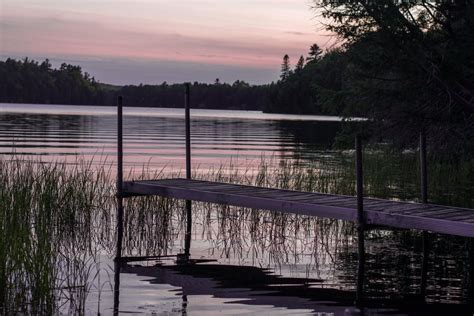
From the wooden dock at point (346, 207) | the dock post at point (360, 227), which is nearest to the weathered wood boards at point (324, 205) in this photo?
the wooden dock at point (346, 207)

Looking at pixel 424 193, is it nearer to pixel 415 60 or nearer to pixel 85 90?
pixel 415 60

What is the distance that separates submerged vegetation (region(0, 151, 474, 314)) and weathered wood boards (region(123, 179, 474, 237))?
0.79 m

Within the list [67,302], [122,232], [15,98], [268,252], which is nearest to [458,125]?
[268,252]

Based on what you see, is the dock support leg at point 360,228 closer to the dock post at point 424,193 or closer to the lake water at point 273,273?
the lake water at point 273,273

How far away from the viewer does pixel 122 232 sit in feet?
47.0

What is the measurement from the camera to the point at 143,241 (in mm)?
13820

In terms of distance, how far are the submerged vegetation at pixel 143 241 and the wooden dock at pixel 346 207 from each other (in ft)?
0.92

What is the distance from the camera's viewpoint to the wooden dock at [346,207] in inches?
420

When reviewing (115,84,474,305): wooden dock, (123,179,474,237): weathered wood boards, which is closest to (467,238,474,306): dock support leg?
(115,84,474,305): wooden dock

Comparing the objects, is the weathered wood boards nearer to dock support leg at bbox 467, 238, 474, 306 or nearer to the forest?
dock support leg at bbox 467, 238, 474, 306

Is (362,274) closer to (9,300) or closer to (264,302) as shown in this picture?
(264,302)

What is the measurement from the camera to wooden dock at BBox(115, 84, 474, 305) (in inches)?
420

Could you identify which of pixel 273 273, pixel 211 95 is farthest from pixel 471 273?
pixel 211 95

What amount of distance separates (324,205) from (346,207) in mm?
339
